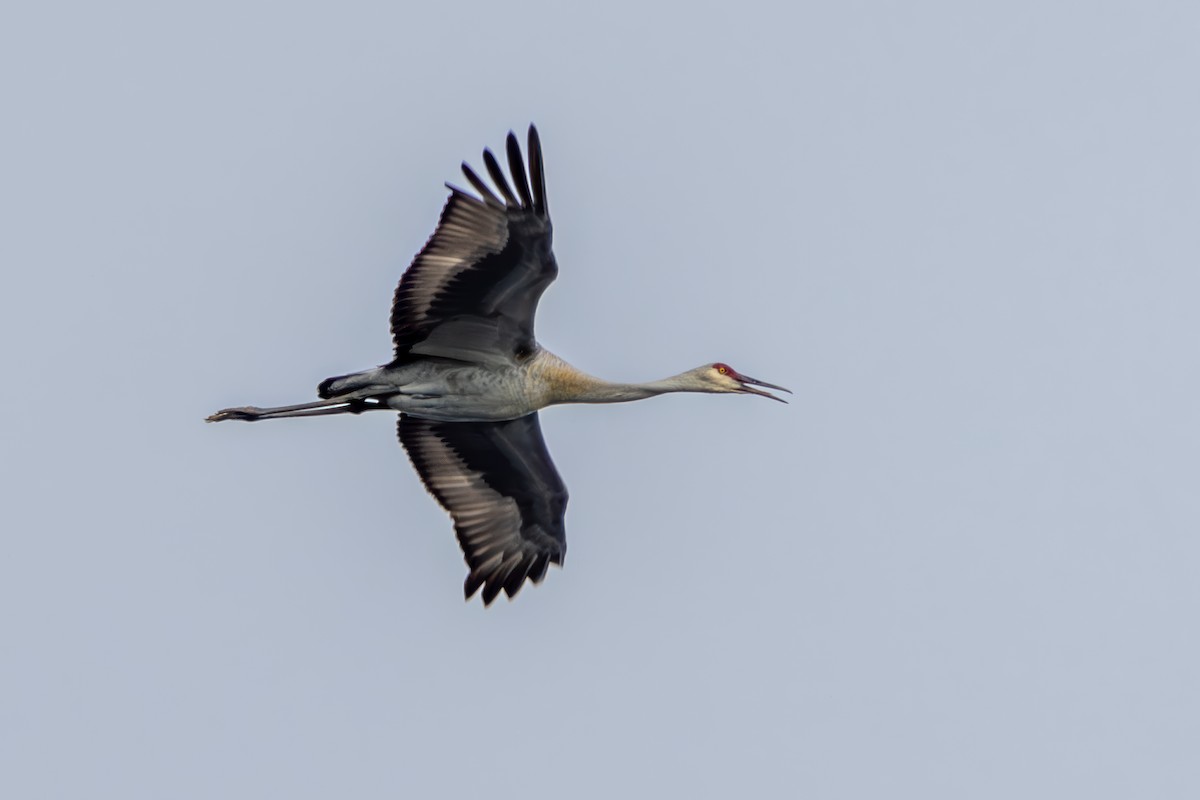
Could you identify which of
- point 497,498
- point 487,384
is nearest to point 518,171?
point 487,384

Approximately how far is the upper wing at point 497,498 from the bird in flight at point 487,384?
0.03 ft

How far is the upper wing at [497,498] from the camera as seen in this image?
817 inches

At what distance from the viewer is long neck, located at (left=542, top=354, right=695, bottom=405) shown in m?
19.6

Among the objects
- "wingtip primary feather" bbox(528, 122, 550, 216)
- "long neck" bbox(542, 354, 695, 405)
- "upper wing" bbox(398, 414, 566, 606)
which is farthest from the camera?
"upper wing" bbox(398, 414, 566, 606)

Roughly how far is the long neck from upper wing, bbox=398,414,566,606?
0.99 meters

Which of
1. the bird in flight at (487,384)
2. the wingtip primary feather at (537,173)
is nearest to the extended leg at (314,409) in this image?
the bird in flight at (487,384)

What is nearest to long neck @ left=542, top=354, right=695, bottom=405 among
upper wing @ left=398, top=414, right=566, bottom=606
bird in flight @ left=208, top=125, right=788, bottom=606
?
bird in flight @ left=208, top=125, right=788, bottom=606

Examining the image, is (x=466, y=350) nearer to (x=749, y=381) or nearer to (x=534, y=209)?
(x=534, y=209)

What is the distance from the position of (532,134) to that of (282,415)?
4.73m

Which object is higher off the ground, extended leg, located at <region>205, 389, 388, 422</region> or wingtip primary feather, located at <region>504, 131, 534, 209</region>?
wingtip primary feather, located at <region>504, 131, 534, 209</region>

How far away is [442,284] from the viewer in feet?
61.7

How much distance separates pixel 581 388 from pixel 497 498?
1.87 meters

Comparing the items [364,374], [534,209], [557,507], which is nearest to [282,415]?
[364,374]

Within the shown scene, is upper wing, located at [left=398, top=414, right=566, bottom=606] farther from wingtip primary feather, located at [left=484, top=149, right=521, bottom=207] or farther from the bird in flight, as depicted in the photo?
wingtip primary feather, located at [left=484, top=149, right=521, bottom=207]
